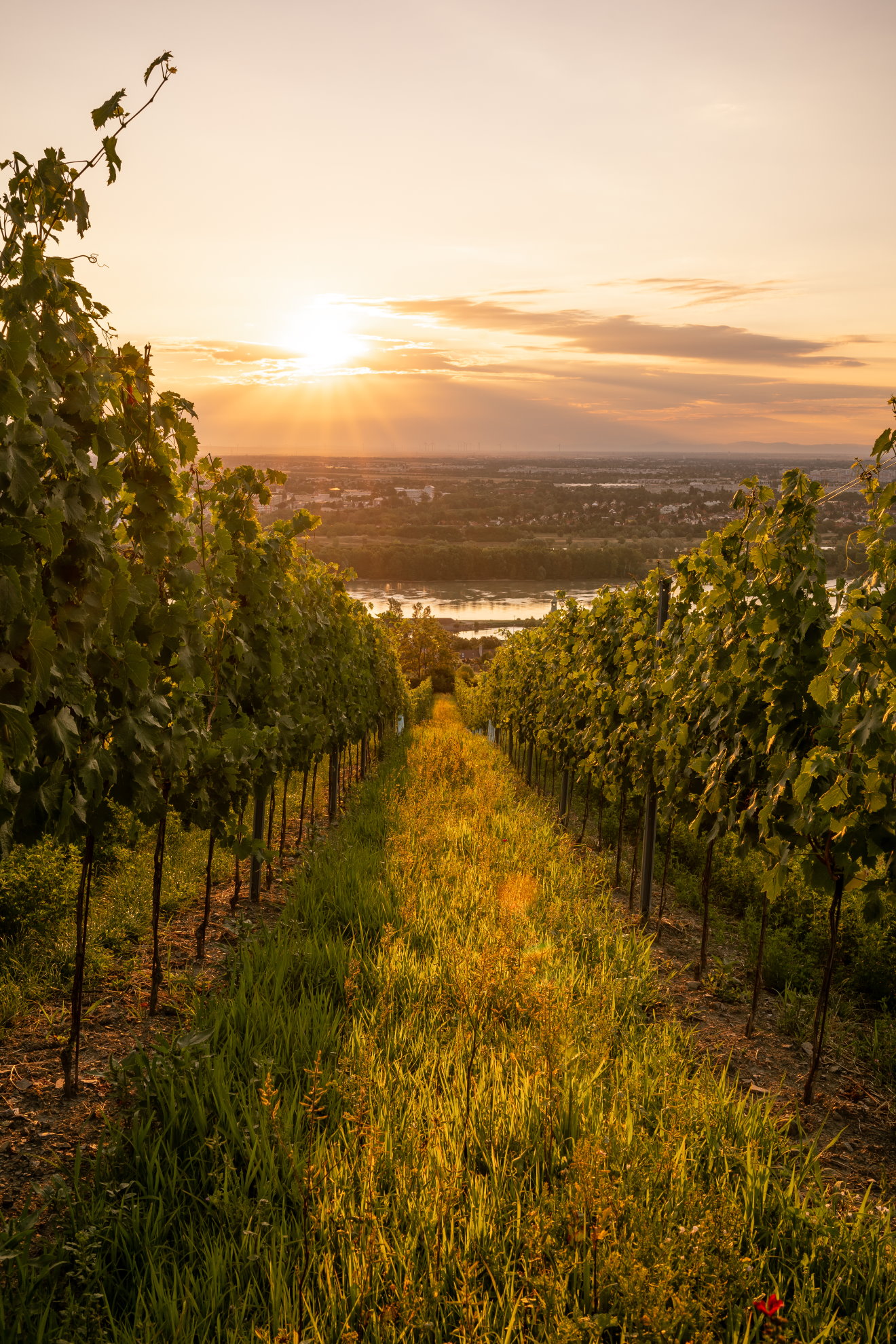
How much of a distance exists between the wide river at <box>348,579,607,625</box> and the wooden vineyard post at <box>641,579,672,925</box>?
162ft

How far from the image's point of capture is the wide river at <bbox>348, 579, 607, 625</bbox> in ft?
206

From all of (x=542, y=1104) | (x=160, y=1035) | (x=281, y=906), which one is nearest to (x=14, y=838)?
(x=160, y=1035)

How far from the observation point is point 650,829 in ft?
22.3

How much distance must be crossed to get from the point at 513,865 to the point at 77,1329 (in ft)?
16.3

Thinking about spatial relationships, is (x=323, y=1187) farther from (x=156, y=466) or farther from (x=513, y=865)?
(x=513, y=865)

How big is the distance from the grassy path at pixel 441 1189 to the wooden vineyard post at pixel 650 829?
2.18m

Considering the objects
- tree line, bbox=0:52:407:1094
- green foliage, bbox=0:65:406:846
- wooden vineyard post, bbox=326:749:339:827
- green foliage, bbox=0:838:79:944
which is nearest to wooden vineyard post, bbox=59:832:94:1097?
tree line, bbox=0:52:407:1094

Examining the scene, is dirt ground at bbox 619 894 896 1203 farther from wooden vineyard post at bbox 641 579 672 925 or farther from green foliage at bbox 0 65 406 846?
green foliage at bbox 0 65 406 846

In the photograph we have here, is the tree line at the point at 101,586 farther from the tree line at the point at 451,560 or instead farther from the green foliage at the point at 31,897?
the tree line at the point at 451,560

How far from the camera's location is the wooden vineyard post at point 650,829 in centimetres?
670

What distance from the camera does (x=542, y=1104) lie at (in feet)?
10.4

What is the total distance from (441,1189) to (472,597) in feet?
212

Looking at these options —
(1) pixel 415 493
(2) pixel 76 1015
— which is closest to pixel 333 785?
(2) pixel 76 1015

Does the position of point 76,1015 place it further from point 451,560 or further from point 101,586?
point 451,560
